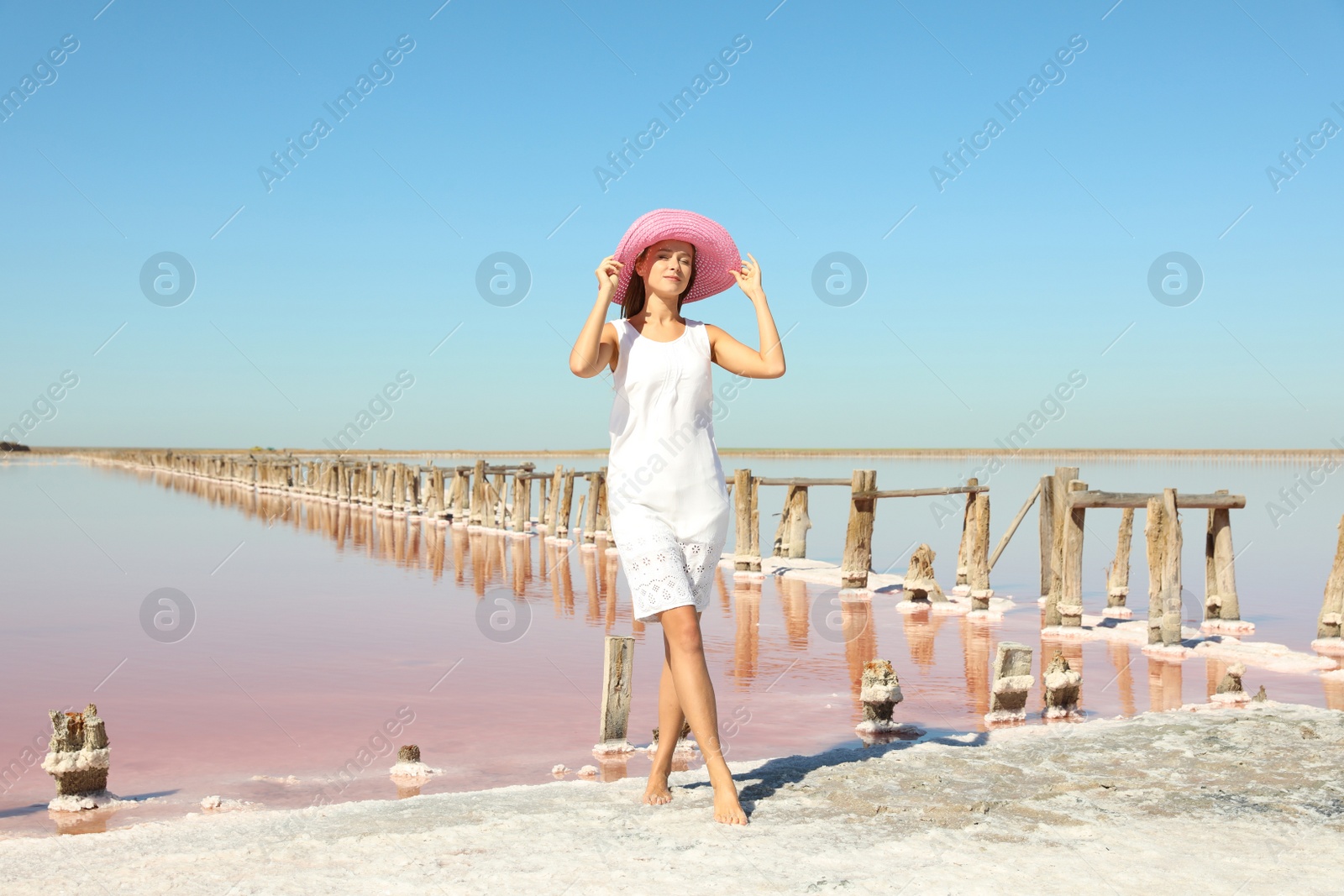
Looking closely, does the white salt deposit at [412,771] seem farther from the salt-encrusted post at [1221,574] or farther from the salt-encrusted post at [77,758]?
the salt-encrusted post at [1221,574]

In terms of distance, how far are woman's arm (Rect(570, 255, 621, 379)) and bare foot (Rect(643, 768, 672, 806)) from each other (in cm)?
141

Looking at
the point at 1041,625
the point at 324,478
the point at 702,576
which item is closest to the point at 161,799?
the point at 702,576

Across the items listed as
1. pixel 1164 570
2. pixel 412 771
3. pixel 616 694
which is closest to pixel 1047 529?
pixel 1164 570

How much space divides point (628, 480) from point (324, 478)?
115ft

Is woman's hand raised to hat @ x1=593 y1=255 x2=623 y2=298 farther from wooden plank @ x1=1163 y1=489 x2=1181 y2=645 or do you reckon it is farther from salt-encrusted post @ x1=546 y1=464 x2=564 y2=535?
salt-encrusted post @ x1=546 y1=464 x2=564 y2=535

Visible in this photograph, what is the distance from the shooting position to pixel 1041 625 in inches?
444

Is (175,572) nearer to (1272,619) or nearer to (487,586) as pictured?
(487,586)

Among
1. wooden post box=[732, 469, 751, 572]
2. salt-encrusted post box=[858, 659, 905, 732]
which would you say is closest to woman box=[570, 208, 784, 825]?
salt-encrusted post box=[858, 659, 905, 732]

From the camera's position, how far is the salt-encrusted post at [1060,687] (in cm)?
705

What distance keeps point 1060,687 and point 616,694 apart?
2956mm

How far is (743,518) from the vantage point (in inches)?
623

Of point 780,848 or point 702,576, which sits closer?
A: point 780,848

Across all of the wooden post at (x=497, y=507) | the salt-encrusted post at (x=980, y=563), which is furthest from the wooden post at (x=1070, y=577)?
the wooden post at (x=497, y=507)

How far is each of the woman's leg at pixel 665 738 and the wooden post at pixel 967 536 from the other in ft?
31.7
